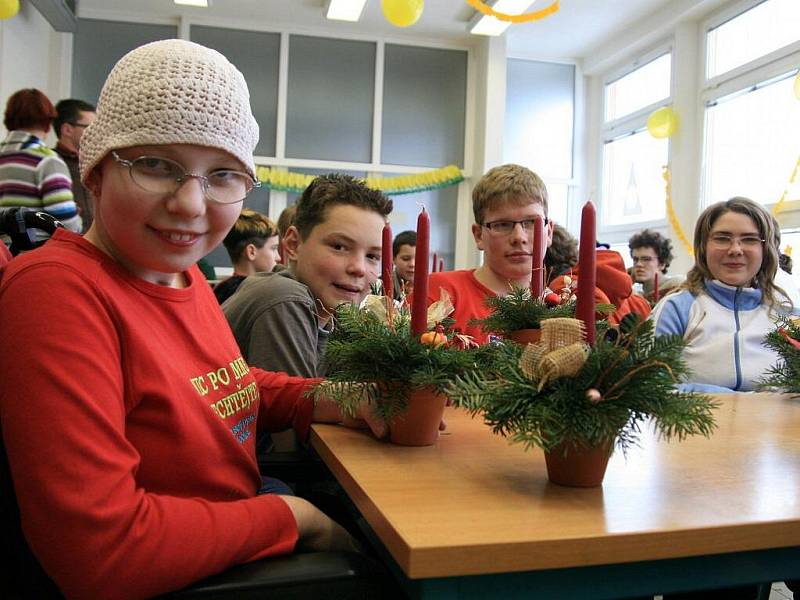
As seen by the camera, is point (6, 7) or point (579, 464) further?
point (6, 7)

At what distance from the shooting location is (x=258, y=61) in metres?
7.66

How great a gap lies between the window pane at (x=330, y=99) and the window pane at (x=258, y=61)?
18cm

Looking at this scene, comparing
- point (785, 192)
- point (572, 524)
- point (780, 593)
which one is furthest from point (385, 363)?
point (785, 192)

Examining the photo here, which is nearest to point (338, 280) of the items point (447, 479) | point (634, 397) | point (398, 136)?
point (447, 479)

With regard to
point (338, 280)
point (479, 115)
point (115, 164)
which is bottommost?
point (338, 280)

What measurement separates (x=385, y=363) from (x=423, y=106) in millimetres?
Answer: 7536

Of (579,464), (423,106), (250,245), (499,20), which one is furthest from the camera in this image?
(423,106)

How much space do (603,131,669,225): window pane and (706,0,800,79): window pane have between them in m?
0.91

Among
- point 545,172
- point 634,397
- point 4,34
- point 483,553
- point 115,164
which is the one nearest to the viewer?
point 483,553

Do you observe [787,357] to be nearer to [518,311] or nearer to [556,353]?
[518,311]

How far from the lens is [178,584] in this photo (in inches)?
27.9

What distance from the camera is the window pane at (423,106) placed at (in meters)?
7.97

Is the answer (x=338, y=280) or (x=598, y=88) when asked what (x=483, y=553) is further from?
(x=598, y=88)

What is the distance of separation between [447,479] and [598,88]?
843 cm
